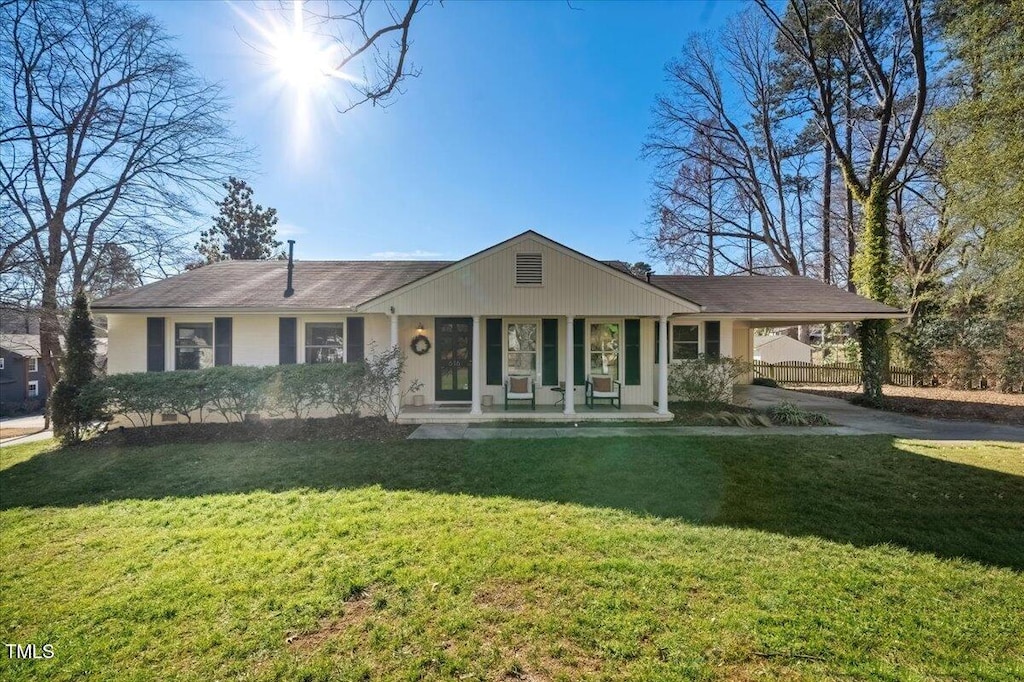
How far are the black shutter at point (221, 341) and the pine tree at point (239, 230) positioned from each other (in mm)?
27459

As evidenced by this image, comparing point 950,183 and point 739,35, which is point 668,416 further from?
point 739,35

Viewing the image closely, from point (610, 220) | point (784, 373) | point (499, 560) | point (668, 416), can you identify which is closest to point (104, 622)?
point (499, 560)

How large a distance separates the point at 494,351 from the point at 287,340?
17.6 ft

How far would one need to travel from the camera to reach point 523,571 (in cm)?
353

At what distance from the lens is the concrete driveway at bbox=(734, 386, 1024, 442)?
839 cm

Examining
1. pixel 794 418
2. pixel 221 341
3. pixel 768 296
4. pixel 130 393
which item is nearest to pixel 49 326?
pixel 221 341

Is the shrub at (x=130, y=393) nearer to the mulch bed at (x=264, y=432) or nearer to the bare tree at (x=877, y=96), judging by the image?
the mulch bed at (x=264, y=432)

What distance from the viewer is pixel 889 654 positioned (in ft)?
8.49

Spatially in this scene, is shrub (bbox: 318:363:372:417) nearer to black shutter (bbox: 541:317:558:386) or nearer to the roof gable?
the roof gable

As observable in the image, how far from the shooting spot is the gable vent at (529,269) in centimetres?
975

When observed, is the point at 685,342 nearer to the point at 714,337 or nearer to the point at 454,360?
the point at 714,337

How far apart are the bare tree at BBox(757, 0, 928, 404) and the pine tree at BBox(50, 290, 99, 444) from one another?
19127mm

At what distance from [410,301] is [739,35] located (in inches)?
894

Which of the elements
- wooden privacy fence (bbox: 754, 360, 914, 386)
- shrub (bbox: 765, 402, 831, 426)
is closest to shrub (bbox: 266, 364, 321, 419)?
shrub (bbox: 765, 402, 831, 426)
